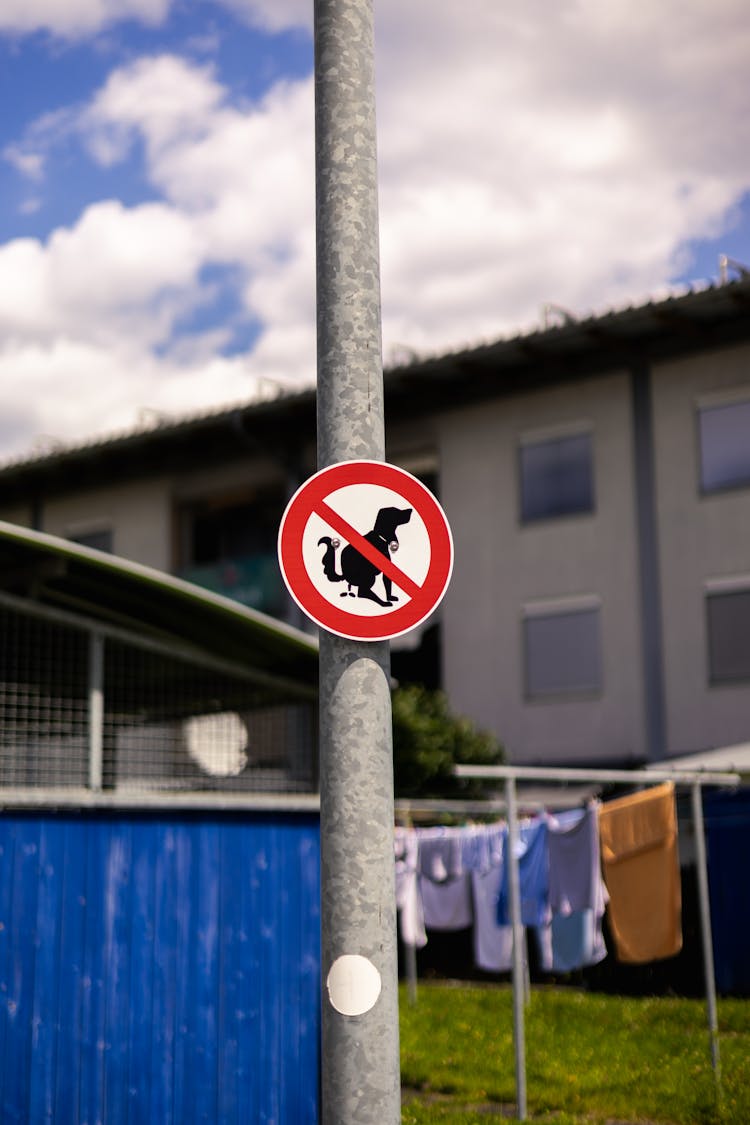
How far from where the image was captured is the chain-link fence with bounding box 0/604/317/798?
9.58 meters

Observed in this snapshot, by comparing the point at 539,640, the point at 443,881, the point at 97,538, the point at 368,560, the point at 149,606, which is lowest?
the point at 443,881

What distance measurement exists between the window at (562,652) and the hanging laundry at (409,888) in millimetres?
8654

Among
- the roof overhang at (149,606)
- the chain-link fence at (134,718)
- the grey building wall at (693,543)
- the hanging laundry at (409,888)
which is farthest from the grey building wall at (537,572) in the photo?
the roof overhang at (149,606)

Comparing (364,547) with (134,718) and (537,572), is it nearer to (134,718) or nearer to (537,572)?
(134,718)

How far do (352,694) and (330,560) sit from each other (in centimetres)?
45

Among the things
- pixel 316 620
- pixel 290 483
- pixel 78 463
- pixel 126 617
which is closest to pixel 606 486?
pixel 290 483

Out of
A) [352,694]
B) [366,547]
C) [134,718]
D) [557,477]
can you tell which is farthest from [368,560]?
[557,477]

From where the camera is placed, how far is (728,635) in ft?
75.6

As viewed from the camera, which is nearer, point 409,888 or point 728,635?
point 409,888

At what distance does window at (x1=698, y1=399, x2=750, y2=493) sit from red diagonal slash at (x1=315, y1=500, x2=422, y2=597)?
19333 millimetres

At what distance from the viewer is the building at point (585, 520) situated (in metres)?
23.2

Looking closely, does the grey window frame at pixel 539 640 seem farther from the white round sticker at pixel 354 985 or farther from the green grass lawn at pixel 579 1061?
the white round sticker at pixel 354 985

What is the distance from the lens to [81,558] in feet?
30.3

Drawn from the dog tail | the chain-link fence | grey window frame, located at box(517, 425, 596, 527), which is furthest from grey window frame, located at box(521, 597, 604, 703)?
the dog tail
